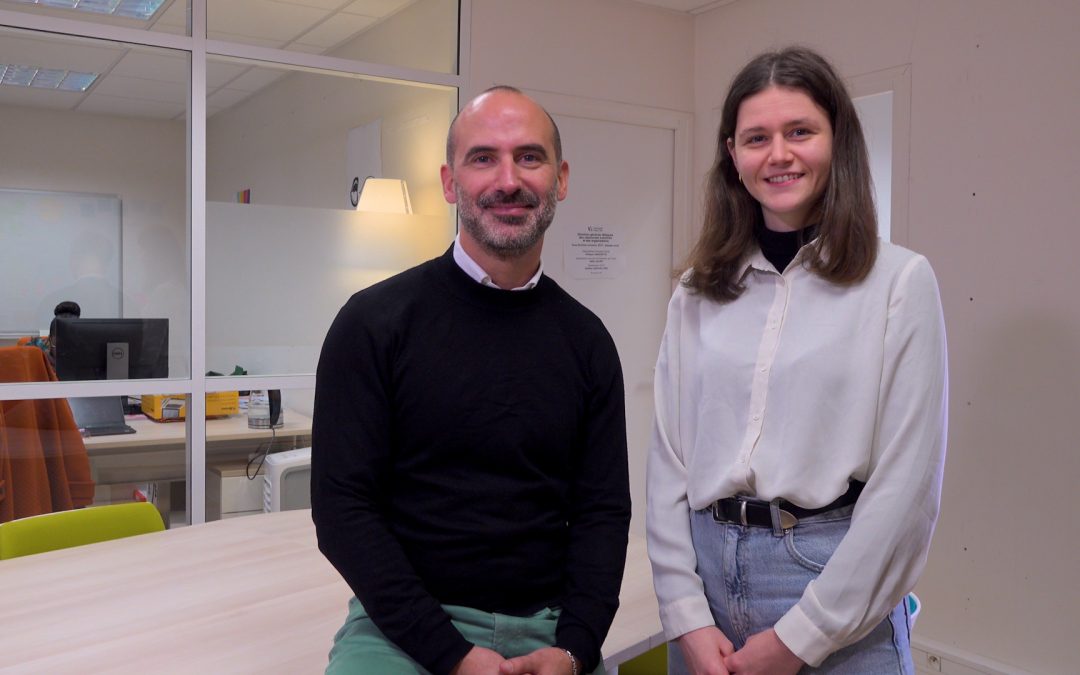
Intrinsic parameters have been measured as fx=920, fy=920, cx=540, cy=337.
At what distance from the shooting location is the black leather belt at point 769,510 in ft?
4.58

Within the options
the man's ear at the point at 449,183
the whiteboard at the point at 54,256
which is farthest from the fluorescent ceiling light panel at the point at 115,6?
the man's ear at the point at 449,183

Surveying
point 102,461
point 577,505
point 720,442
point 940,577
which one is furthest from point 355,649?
point 940,577

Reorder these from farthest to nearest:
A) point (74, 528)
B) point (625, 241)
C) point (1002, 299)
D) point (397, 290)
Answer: point (625, 241), point (1002, 299), point (74, 528), point (397, 290)

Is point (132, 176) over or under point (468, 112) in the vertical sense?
over

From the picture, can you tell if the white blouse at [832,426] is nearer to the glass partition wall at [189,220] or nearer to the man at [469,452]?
the man at [469,452]

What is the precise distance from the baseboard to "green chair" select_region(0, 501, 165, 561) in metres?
2.73

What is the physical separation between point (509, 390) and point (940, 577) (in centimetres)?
259

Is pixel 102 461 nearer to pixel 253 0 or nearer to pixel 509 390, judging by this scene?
pixel 253 0

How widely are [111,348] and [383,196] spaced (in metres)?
1.27

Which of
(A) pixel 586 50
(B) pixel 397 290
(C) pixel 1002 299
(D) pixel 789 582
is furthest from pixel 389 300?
(A) pixel 586 50

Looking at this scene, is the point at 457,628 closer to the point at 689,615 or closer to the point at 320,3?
the point at 689,615

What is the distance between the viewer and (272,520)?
8.33ft

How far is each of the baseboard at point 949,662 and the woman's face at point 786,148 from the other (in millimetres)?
2478

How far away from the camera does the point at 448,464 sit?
152cm
